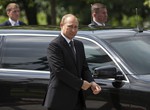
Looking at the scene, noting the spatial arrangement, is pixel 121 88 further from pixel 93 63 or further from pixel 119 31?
pixel 119 31

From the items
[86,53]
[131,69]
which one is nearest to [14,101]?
[86,53]

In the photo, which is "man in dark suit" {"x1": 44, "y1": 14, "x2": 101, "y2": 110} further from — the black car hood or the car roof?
the car roof

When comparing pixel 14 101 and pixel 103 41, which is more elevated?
pixel 103 41

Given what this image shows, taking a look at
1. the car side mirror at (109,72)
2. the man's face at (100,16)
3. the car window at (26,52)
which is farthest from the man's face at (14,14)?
the car side mirror at (109,72)

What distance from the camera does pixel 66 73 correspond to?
5.83 m

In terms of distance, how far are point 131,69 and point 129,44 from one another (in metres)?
0.51

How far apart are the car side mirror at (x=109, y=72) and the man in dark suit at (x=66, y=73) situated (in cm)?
24

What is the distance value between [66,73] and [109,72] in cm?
60

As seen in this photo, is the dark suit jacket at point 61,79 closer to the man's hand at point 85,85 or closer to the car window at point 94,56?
the man's hand at point 85,85

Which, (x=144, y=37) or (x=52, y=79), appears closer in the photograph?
(x=52, y=79)

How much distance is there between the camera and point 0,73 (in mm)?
7141

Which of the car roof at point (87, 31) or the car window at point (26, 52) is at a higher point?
the car roof at point (87, 31)

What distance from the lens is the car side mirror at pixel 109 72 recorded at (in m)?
6.21

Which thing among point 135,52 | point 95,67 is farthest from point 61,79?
point 135,52
